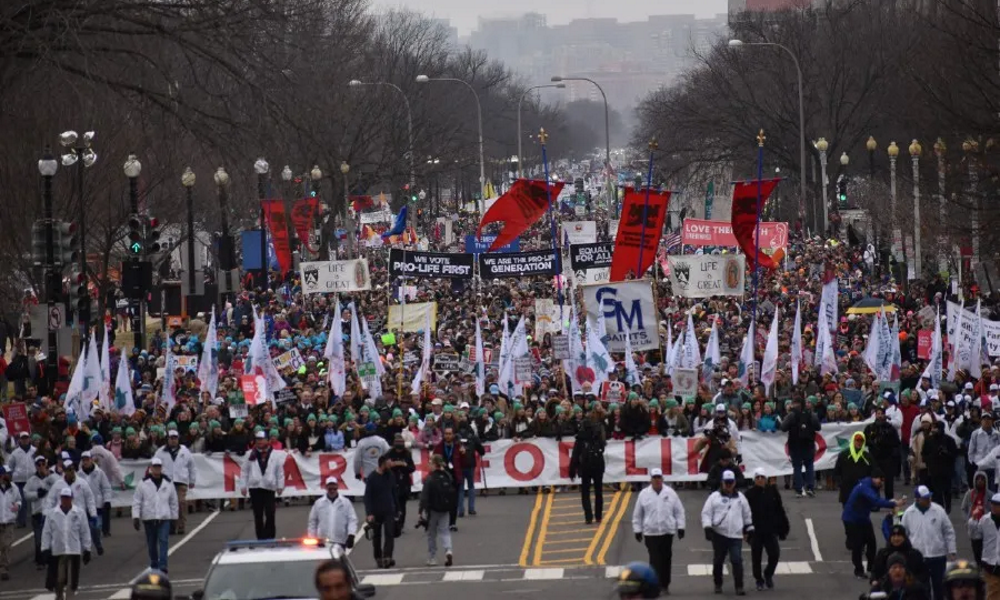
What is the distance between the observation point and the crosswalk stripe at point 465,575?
2112 cm

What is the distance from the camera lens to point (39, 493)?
77.6 ft

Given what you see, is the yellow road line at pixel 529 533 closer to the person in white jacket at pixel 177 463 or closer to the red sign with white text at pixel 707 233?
the person in white jacket at pixel 177 463

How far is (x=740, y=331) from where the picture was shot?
127 feet

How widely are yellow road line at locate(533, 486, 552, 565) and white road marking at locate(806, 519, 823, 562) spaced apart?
9.60ft

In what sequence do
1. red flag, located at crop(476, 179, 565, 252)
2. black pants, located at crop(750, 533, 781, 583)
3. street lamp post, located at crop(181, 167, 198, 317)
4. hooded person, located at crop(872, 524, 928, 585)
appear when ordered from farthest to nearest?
street lamp post, located at crop(181, 167, 198, 317)
red flag, located at crop(476, 179, 565, 252)
black pants, located at crop(750, 533, 781, 583)
hooded person, located at crop(872, 524, 928, 585)

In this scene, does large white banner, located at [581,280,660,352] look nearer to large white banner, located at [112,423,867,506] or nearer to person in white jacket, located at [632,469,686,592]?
large white banner, located at [112,423,867,506]

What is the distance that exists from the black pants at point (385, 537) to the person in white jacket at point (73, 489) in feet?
9.93

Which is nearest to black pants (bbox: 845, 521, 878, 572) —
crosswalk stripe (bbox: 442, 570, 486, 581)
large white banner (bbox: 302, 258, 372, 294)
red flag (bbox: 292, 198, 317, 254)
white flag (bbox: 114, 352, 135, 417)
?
crosswalk stripe (bbox: 442, 570, 486, 581)

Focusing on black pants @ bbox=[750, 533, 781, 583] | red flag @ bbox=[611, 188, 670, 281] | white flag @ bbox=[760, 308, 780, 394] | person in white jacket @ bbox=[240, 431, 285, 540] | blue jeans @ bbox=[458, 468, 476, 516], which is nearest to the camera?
black pants @ bbox=[750, 533, 781, 583]

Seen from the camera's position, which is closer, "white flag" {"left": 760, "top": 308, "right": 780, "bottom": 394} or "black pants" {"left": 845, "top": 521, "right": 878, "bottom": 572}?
"black pants" {"left": 845, "top": 521, "right": 878, "bottom": 572}

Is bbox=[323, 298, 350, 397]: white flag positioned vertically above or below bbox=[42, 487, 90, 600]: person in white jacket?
above

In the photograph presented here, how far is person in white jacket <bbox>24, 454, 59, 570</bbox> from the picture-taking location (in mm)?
22984

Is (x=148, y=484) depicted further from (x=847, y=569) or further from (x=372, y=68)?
(x=372, y=68)

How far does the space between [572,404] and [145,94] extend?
28.2 ft
